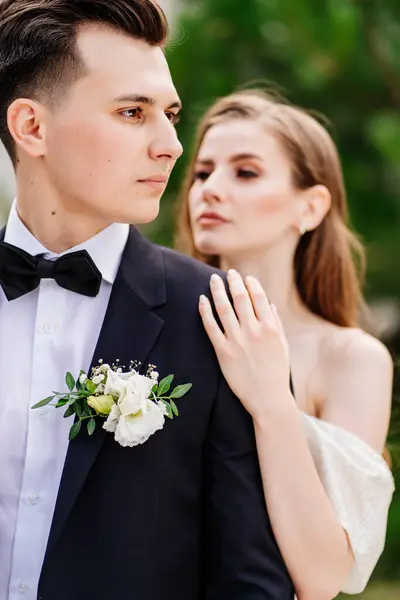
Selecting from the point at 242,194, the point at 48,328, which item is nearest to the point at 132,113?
the point at 48,328

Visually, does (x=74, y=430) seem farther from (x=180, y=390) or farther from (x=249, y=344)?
(x=249, y=344)

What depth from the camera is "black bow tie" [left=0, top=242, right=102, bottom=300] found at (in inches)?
107

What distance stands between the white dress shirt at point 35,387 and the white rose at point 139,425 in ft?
0.67

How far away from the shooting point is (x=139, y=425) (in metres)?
2.53

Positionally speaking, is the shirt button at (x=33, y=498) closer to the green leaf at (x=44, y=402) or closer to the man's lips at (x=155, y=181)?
Answer: the green leaf at (x=44, y=402)

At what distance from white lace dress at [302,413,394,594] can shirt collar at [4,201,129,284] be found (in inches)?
32.7

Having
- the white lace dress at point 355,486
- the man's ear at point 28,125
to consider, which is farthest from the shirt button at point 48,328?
the white lace dress at point 355,486

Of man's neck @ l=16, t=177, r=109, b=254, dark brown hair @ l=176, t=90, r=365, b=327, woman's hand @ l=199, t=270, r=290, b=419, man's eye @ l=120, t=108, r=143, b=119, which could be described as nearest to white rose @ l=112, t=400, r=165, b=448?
woman's hand @ l=199, t=270, r=290, b=419

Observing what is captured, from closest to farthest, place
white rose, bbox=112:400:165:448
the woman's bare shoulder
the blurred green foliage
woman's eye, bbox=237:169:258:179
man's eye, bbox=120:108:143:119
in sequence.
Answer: white rose, bbox=112:400:165:448 < man's eye, bbox=120:108:143:119 < the woman's bare shoulder < woman's eye, bbox=237:169:258:179 < the blurred green foliage

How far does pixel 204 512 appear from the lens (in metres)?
2.68

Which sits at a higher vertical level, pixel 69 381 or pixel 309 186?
pixel 309 186

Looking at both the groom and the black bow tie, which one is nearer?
the groom

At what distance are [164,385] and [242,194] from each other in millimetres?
1222

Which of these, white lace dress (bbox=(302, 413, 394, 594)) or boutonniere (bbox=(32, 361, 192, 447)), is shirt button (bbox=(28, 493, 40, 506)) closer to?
boutonniere (bbox=(32, 361, 192, 447))
